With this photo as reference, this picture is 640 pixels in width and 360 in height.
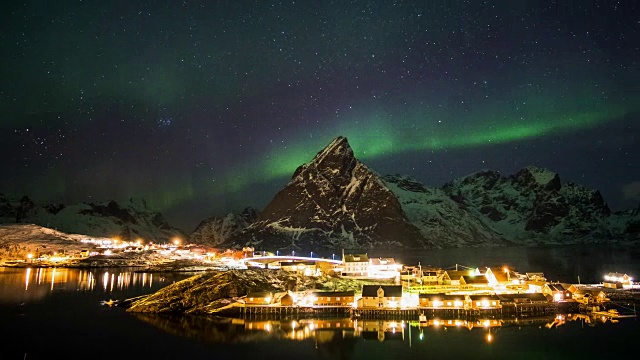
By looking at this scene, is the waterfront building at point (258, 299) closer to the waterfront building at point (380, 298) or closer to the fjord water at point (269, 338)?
the fjord water at point (269, 338)

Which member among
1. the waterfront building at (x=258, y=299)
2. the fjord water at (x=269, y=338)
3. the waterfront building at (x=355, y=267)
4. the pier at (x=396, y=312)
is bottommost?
the fjord water at (x=269, y=338)

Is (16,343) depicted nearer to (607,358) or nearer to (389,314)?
(389,314)

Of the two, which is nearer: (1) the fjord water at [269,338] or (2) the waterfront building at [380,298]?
(1) the fjord water at [269,338]

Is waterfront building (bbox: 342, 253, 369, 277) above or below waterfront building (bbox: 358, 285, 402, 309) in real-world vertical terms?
above

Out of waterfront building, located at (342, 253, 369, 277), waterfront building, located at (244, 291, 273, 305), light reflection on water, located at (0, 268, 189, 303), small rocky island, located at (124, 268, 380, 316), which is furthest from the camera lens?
waterfront building, located at (342, 253, 369, 277)

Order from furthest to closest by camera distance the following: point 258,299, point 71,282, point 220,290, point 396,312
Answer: point 71,282, point 220,290, point 258,299, point 396,312

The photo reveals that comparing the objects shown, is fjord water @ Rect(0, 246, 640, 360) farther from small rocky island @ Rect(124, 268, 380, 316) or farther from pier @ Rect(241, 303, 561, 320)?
small rocky island @ Rect(124, 268, 380, 316)

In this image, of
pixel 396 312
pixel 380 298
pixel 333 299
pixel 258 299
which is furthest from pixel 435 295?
pixel 258 299

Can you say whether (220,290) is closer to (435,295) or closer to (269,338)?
(269,338)

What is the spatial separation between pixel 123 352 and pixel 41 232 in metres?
163

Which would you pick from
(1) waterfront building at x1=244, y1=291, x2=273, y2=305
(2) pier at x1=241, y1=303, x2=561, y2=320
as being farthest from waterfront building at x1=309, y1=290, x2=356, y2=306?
(1) waterfront building at x1=244, y1=291, x2=273, y2=305

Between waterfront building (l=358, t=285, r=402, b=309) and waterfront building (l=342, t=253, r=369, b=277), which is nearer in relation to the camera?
waterfront building (l=358, t=285, r=402, b=309)

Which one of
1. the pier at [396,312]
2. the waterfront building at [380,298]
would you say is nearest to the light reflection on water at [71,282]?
the pier at [396,312]

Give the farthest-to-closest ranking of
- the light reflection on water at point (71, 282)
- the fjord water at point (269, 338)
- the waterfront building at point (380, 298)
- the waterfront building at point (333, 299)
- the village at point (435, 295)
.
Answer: the light reflection on water at point (71, 282) < the waterfront building at point (333, 299) < the village at point (435, 295) < the waterfront building at point (380, 298) < the fjord water at point (269, 338)
